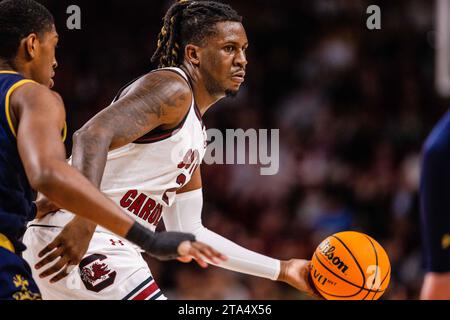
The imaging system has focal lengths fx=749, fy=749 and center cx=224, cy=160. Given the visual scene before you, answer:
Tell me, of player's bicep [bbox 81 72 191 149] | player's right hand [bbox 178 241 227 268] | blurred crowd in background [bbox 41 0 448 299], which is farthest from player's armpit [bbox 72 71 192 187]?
blurred crowd in background [bbox 41 0 448 299]

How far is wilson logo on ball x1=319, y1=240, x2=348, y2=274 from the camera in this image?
12.8 ft

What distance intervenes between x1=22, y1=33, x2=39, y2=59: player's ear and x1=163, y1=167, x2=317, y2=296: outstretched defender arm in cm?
139

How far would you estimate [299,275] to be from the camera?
411cm

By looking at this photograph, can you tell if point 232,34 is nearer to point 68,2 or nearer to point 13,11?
point 13,11

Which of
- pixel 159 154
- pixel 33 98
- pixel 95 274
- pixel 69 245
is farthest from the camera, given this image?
pixel 159 154

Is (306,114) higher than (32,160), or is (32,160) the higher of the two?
(32,160)

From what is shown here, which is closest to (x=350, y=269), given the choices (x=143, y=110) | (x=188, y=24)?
(x=143, y=110)

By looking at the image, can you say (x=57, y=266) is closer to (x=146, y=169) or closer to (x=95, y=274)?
(x=95, y=274)

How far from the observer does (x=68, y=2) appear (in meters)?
6.10

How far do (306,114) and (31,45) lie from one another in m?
5.45

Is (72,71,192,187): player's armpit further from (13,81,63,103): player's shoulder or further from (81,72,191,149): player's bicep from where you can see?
(13,81,63,103): player's shoulder

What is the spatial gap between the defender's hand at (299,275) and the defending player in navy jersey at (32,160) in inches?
55.8
